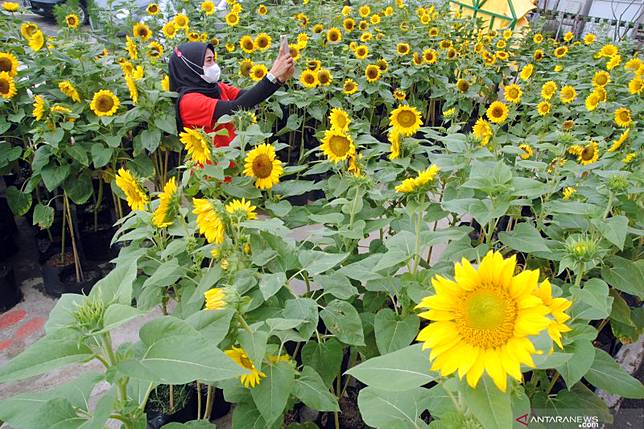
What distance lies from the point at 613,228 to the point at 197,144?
127 cm

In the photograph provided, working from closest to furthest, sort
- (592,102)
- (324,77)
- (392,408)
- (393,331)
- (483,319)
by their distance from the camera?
1. (483,319)
2. (392,408)
3. (393,331)
4. (592,102)
5. (324,77)

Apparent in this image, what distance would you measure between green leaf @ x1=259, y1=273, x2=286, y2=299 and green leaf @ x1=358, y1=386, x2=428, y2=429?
1.00 feet

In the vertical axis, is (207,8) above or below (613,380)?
above

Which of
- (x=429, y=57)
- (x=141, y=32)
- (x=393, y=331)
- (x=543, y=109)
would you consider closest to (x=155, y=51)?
(x=141, y=32)

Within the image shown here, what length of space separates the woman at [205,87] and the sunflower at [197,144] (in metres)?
0.99

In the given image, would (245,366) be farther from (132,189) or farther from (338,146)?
(338,146)

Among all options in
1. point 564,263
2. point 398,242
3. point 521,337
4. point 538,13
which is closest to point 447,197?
point 398,242

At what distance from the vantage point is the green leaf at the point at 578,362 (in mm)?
1042

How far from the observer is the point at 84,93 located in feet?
8.70

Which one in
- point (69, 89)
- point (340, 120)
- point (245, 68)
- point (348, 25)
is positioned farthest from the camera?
point (348, 25)

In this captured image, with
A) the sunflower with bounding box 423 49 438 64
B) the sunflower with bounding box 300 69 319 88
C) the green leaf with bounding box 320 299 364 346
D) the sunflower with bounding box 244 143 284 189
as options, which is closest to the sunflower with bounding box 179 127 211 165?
the sunflower with bounding box 244 143 284 189

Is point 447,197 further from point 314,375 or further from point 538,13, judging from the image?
point 538,13

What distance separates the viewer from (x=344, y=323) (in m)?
1.30

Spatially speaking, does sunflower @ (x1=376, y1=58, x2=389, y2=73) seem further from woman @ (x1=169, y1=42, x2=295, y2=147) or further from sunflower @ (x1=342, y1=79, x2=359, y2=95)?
woman @ (x1=169, y1=42, x2=295, y2=147)
